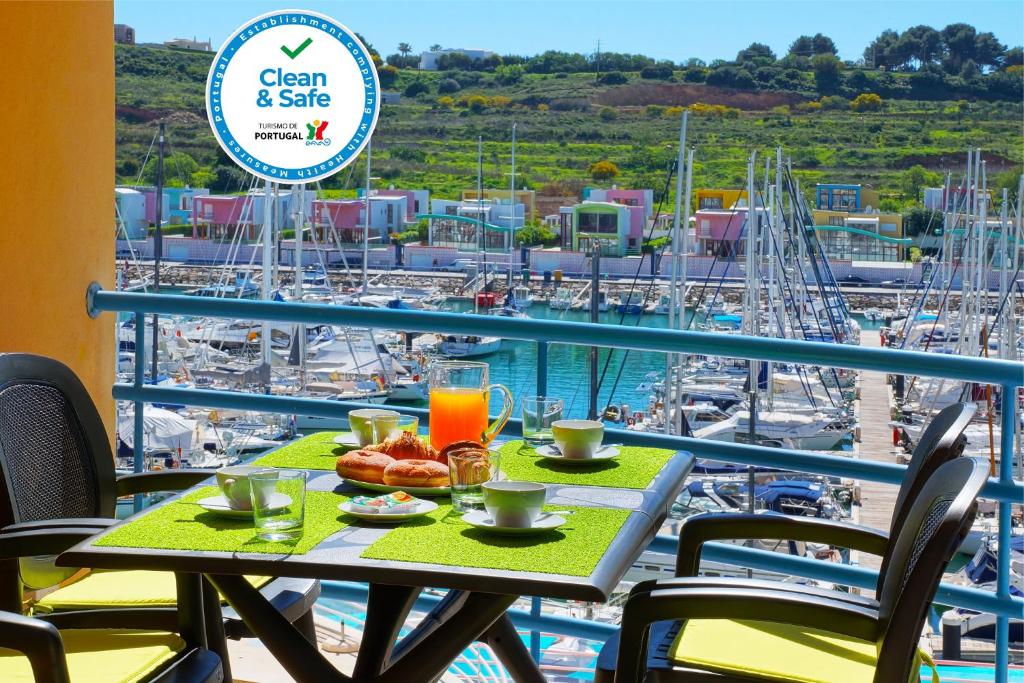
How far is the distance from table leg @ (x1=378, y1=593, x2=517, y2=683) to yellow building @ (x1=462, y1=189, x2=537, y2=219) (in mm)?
21787

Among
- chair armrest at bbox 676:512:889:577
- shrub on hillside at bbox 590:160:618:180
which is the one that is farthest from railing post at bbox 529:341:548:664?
shrub on hillside at bbox 590:160:618:180

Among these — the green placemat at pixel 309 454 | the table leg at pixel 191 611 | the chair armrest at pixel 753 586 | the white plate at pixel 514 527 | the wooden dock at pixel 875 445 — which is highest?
the white plate at pixel 514 527

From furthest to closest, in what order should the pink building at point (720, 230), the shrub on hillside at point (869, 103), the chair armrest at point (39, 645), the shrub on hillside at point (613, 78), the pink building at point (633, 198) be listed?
the shrub on hillside at point (613, 78), the shrub on hillside at point (869, 103), the pink building at point (633, 198), the pink building at point (720, 230), the chair armrest at point (39, 645)

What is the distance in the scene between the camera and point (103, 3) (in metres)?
2.90

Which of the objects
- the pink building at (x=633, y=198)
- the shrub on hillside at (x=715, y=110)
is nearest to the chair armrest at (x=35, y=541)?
the pink building at (x=633, y=198)

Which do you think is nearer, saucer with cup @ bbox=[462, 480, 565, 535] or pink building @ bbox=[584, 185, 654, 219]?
saucer with cup @ bbox=[462, 480, 565, 535]

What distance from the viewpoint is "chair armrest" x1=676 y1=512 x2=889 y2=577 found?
1.78m

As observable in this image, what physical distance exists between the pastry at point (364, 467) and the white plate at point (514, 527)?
222 millimetres

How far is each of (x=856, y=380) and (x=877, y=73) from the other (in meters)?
7.44

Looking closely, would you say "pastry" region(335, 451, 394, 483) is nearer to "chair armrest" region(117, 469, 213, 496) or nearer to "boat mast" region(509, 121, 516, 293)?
"chair armrest" region(117, 469, 213, 496)

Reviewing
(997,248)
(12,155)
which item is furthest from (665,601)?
(997,248)

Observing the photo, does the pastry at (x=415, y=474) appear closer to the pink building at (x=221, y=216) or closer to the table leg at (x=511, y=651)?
the table leg at (x=511, y=651)

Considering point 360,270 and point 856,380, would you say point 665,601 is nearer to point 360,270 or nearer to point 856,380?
point 856,380

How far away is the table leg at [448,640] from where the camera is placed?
58.1 inches
